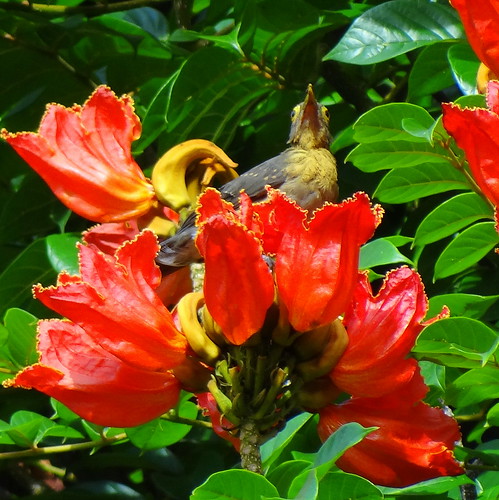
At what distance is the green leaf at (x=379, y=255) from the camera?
1925 millimetres

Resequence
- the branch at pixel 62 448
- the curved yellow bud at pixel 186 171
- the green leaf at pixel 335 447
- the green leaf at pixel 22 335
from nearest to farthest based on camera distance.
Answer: the green leaf at pixel 335 447 < the curved yellow bud at pixel 186 171 < the green leaf at pixel 22 335 < the branch at pixel 62 448

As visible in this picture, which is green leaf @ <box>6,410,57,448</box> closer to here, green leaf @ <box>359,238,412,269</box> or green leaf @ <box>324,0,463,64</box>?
green leaf @ <box>359,238,412,269</box>

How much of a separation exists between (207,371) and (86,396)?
0.17 m

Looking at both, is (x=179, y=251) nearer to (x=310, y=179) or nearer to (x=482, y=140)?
(x=482, y=140)

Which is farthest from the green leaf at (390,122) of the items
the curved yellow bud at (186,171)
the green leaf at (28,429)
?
the green leaf at (28,429)

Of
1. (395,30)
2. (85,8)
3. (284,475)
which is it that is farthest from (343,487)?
(85,8)

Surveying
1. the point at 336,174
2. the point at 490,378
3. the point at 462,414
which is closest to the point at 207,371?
the point at 490,378

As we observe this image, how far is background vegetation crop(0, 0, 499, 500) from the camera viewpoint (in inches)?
77.9

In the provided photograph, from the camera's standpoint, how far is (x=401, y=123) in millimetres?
1926

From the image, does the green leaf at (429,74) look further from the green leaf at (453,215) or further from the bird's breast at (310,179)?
the green leaf at (453,215)

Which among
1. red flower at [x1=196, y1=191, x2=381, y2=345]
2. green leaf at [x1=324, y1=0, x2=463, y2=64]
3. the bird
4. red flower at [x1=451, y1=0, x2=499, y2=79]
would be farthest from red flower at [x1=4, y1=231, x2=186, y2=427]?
green leaf at [x1=324, y1=0, x2=463, y2=64]

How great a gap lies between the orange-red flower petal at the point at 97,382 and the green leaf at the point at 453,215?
78 centimetres

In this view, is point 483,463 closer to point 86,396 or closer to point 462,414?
point 462,414

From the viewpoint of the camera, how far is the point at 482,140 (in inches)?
53.7
